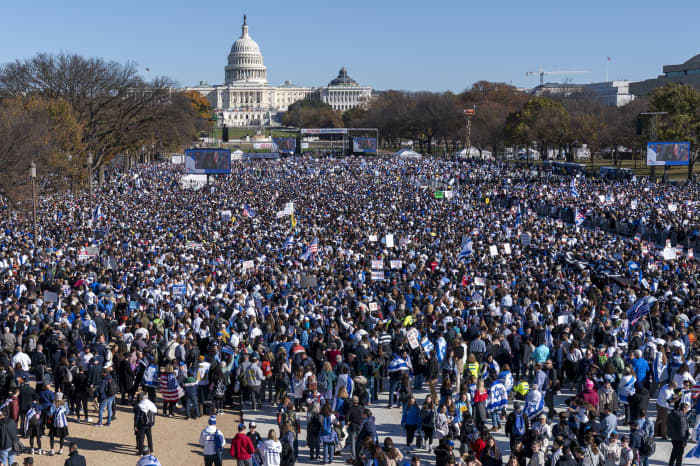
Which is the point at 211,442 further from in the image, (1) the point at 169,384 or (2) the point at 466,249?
(2) the point at 466,249

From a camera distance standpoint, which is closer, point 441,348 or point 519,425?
point 519,425

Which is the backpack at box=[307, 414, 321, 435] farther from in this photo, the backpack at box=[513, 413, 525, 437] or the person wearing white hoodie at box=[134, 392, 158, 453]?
the backpack at box=[513, 413, 525, 437]

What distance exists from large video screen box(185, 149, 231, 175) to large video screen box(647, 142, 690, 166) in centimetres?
2584

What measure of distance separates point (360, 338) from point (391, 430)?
2.16 meters

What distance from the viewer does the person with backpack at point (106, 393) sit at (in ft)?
43.0

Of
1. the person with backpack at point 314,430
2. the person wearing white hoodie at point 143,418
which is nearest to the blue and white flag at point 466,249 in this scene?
the person with backpack at point 314,430

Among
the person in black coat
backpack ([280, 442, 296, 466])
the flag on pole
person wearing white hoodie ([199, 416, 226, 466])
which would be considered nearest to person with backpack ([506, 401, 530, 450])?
the person in black coat

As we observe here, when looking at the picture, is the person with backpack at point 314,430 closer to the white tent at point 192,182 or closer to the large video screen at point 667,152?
the white tent at point 192,182

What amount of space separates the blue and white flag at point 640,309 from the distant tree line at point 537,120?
32941mm

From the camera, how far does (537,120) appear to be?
76562 millimetres

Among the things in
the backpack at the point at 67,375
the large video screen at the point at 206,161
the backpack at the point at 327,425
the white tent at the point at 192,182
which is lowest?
the backpack at the point at 327,425

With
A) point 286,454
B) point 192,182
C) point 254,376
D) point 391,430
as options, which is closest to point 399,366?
point 391,430

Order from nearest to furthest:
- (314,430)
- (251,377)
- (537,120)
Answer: (314,430) < (251,377) < (537,120)

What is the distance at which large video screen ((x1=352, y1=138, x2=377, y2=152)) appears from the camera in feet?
278
